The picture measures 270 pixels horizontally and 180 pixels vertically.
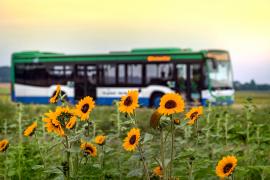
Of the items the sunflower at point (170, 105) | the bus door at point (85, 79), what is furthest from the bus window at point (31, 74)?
the sunflower at point (170, 105)

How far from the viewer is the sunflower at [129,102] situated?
4.02 m

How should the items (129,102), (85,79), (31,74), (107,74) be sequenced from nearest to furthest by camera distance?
(129,102)
(107,74)
(85,79)
(31,74)

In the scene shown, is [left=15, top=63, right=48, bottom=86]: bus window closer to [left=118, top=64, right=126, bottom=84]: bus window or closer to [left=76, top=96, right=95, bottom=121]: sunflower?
[left=118, top=64, right=126, bottom=84]: bus window

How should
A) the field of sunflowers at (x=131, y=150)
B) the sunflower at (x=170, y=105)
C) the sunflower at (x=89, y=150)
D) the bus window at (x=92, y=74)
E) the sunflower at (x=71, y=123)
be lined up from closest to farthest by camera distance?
the sunflower at (x=170, y=105) < the field of sunflowers at (x=131, y=150) < the sunflower at (x=71, y=123) < the sunflower at (x=89, y=150) < the bus window at (x=92, y=74)

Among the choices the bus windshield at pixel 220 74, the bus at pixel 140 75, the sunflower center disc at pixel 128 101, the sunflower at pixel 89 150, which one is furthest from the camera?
the bus windshield at pixel 220 74

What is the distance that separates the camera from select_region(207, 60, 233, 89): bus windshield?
933 inches

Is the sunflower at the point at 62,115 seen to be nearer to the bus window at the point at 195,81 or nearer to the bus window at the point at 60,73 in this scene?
the bus window at the point at 195,81

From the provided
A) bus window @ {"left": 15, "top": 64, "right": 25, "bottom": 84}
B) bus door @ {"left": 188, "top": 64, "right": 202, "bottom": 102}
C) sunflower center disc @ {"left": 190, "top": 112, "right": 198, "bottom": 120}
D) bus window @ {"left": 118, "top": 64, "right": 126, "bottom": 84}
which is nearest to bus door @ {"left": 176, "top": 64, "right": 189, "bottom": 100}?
bus door @ {"left": 188, "top": 64, "right": 202, "bottom": 102}

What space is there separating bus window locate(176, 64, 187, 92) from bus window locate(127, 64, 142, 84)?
63.4 inches

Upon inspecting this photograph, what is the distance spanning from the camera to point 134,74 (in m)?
24.4

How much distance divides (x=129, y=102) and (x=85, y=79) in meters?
21.6

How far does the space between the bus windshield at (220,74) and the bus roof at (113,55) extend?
65cm

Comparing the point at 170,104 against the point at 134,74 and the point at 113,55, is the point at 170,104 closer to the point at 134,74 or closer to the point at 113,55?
the point at 134,74

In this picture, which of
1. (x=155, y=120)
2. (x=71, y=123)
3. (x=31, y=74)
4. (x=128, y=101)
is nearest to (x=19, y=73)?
(x=31, y=74)
